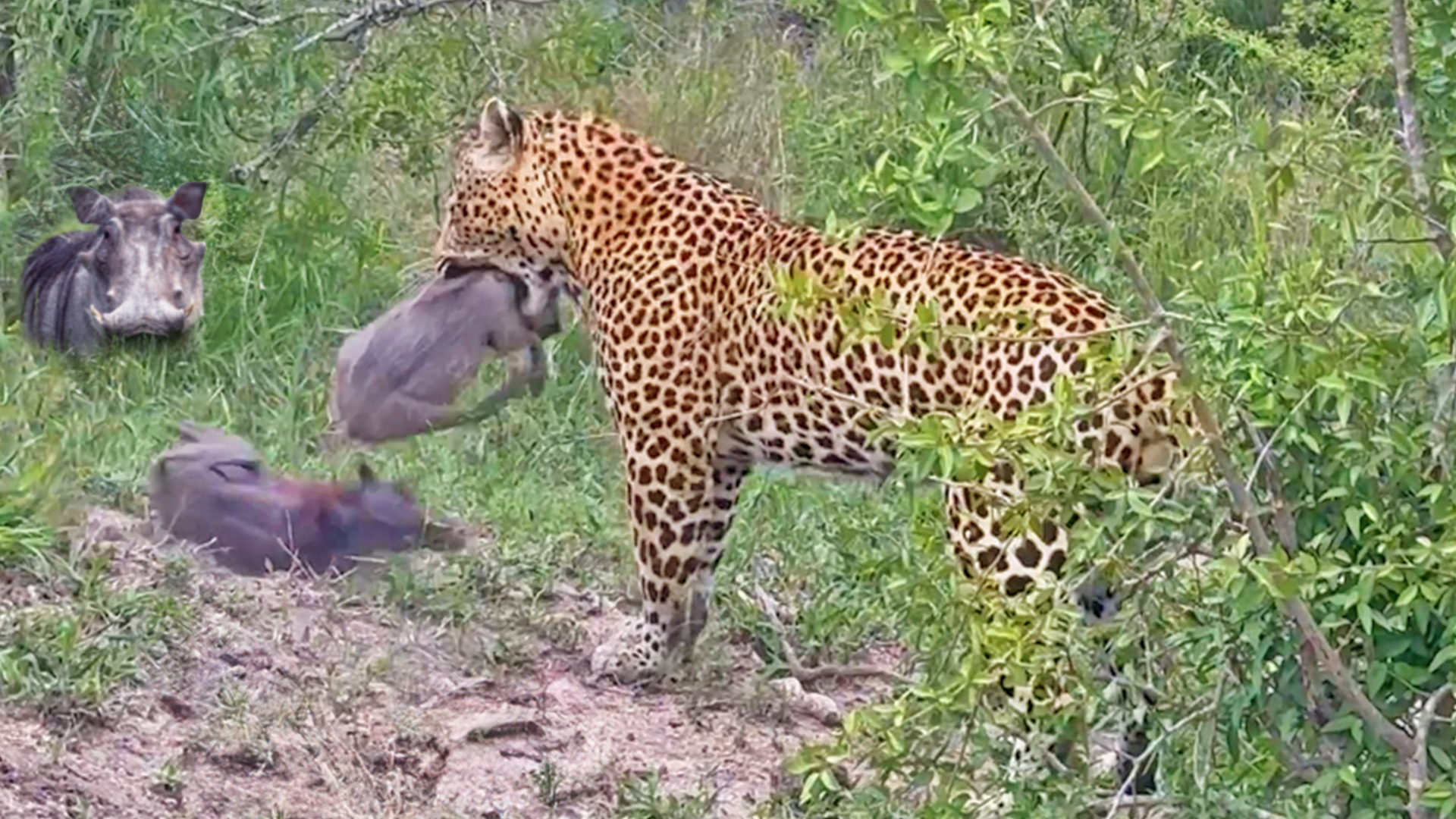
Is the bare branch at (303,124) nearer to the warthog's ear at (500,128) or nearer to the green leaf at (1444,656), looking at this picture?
the warthog's ear at (500,128)

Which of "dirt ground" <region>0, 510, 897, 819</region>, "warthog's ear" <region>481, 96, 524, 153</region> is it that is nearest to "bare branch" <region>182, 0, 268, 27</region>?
"warthog's ear" <region>481, 96, 524, 153</region>

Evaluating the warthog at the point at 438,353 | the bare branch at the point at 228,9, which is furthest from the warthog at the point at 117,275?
the warthog at the point at 438,353

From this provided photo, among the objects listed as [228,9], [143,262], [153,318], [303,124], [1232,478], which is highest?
[1232,478]

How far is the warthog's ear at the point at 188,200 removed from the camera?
9.20 m

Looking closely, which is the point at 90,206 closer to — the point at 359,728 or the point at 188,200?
the point at 188,200

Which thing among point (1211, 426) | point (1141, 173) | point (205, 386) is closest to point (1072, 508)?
point (1211, 426)

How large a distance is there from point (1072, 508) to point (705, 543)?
2512mm

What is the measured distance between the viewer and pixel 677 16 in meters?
10.7

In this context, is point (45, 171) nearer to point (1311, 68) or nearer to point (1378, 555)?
point (1311, 68)

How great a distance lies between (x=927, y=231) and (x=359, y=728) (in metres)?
1.90

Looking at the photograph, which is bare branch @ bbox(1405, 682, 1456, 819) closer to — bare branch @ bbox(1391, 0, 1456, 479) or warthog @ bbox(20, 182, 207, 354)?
bare branch @ bbox(1391, 0, 1456, 479)

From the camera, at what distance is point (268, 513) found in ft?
22.7

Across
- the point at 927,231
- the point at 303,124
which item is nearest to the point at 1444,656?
the point at 927,231

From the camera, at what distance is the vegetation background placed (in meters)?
4.21
